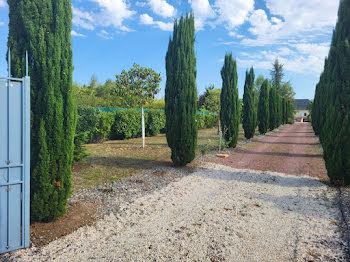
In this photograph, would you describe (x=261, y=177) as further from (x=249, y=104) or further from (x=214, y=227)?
(x=249, y=104)

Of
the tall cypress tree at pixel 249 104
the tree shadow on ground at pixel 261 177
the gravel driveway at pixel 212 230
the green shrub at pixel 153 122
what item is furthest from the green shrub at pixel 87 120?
the tall cypress tree at pixel 249 104

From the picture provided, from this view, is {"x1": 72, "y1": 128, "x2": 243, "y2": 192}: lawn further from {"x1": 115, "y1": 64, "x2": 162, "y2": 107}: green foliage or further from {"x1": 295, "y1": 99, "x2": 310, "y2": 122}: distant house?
{"x1": 295, "y1": 99, "x2": 310, "y2": 122}: distant house

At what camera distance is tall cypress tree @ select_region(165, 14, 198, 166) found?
793 centimetres

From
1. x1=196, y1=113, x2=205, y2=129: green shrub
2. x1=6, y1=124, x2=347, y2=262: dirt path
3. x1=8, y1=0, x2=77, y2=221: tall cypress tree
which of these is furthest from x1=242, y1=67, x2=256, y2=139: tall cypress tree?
x1=8, y1=0, x2=77, y2=221: tall cypress tree

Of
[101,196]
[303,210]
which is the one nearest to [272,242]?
[303,210]

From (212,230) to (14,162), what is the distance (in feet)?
8.97

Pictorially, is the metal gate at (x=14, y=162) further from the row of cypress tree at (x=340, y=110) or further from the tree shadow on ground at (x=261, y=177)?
the row of cypress tree at (x=340, y=110)

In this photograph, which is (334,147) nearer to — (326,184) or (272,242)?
(326,184)

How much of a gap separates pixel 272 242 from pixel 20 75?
13.2 feet

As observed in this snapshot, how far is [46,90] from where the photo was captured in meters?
3.42

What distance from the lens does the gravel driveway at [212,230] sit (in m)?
2.99

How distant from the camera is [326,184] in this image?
6480 millimetres

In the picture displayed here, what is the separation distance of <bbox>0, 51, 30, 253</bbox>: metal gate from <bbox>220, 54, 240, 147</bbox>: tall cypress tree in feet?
35.2

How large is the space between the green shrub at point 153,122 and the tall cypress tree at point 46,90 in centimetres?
1399
